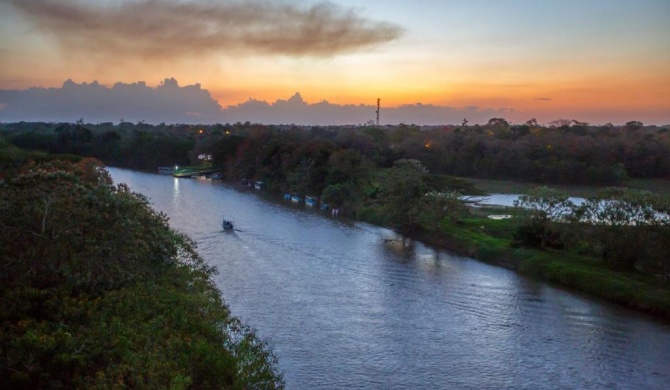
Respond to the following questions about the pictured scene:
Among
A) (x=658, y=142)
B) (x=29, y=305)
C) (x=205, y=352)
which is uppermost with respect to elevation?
(x=658, y=142)

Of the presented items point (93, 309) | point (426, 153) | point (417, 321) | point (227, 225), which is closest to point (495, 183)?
point (426, 153)

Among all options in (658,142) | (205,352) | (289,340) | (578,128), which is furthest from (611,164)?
(205,352)

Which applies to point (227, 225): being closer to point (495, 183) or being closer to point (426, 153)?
point (495, 183)

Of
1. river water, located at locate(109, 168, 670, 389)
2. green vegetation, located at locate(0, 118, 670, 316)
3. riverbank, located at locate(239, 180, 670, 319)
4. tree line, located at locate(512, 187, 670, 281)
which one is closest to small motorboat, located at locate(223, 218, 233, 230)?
river water, located at locate(109, 168, 670, 389)

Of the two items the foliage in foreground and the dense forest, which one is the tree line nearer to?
the foliage in foreground

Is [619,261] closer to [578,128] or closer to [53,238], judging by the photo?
[53,238]
